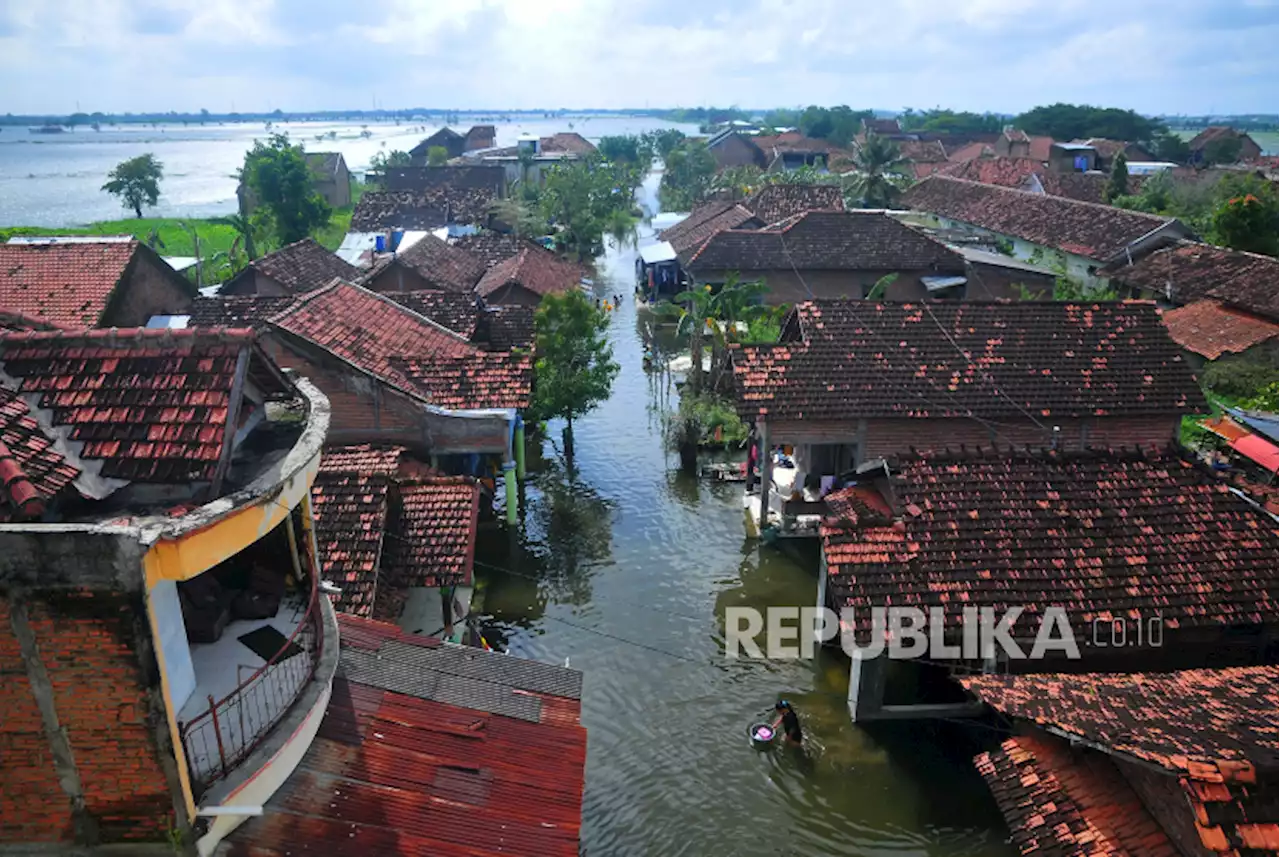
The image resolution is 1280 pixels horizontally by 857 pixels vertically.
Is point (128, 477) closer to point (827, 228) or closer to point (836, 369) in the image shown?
→ point (836, 369)

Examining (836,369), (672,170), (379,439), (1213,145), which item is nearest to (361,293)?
(379,439)

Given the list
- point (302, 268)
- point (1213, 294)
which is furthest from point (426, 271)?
point (1213, 294)

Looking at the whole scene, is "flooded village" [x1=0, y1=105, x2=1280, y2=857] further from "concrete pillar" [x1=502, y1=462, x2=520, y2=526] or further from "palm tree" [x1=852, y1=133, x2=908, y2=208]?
"palm tree" [x1=852, y1=133, x2=908, y2=208]

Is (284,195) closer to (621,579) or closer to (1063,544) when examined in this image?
(621,579)

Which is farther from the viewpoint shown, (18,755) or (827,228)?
(827,228)

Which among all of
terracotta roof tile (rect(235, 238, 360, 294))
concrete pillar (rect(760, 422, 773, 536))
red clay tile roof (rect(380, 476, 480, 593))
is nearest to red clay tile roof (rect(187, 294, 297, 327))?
terracotta roof tile (rect(235, 238, 360, 294))

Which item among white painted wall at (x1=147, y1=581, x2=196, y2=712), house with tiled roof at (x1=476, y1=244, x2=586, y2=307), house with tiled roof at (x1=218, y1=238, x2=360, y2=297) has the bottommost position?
house with tiled roof at (x1=476, y1=244, x2=586, y2=307)

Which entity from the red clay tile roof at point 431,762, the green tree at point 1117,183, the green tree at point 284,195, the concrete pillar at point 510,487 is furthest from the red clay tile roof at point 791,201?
the red clay tile roof at point 431,762
